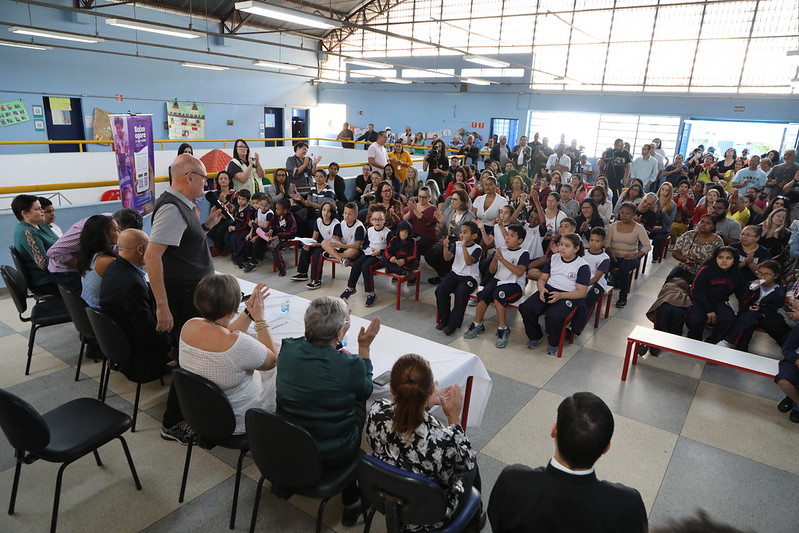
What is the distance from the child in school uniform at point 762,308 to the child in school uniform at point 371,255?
3.44m

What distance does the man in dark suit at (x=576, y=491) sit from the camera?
4.87ft

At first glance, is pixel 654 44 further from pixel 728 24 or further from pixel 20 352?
pixel 20 352

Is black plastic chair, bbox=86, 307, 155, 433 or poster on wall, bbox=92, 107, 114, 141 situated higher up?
poster on wall, bbox=92, 107, 114, 141

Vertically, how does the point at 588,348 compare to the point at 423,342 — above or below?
below

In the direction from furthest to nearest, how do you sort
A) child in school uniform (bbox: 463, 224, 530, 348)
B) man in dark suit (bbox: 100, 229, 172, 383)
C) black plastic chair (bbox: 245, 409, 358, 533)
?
1. child in school uniform (bbox: 463, 224, 530, 348)
2. man in dark suit (bbox: 100, 229, 172, 383)
3. black plastic chair (bbox: 245, 409, 358, 533)

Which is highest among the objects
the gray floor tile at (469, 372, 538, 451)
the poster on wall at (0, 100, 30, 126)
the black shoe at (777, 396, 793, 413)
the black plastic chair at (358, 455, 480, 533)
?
the poster on wall at (0, 100, 30, 126)

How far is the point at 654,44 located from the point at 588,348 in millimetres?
13578

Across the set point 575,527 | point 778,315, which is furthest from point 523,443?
A: point 778,315

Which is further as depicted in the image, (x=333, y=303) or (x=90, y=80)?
(x=90, y=80)

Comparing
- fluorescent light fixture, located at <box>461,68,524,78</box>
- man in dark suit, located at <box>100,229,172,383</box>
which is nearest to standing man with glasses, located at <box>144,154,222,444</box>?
man in dark suit, located at <box>100,229,172,383</box>

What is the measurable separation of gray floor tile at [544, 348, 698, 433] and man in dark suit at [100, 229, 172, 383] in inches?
112

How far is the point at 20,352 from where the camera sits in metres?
4.05

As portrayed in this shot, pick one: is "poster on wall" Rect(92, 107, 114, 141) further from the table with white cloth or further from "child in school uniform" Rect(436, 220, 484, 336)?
the table with white cloth

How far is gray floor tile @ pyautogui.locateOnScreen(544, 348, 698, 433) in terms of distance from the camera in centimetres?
361
